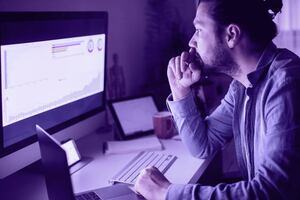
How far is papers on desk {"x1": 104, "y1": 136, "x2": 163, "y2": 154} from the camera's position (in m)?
1.46

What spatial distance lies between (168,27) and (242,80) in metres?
1.26

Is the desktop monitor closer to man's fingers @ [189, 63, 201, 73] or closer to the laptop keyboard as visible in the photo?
the laptop keyboard

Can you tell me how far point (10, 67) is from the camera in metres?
1.08

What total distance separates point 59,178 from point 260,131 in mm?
596

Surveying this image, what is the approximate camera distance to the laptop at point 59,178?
2.68 ft

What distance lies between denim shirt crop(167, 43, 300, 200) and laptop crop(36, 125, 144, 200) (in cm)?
17

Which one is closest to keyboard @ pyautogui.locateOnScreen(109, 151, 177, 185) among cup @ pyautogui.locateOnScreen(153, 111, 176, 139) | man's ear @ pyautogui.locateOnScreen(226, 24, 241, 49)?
cup @ pyautogui.locateOnScreen(153, 111, 176, 139)

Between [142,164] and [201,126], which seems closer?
[142,164]

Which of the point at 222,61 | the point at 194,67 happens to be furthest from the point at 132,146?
the point at 222,61

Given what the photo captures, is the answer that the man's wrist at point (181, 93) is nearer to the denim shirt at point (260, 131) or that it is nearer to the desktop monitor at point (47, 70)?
the denim shirt at point (260, 131)

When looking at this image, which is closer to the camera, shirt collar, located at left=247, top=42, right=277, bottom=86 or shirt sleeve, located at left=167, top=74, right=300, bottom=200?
shirt sleeve, located at left=167, top=74, right=300, bottom=200

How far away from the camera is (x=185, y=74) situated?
143 centimetres

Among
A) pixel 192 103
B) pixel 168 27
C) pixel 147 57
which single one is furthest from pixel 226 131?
pixel 168 27

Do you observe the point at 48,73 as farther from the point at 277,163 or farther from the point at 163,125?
the point at 277,163
